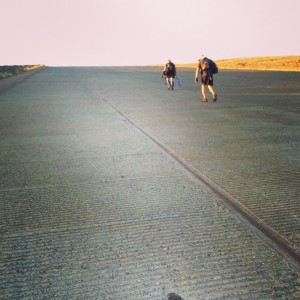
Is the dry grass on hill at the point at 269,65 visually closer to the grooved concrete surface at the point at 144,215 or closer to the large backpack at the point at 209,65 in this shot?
the large backpack at the point at 209,65

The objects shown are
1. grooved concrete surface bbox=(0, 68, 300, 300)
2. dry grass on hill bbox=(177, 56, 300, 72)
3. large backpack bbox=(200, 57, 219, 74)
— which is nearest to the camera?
grooved concrete surface bbox=(0, 68, 300, 300)

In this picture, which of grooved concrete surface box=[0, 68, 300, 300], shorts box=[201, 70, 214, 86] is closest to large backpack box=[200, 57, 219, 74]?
shorts box=[201, 70, 214, 86]

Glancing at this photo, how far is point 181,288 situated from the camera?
7.60ft

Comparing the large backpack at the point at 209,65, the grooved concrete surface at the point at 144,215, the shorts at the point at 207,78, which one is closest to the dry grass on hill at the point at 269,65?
the large backpack at the point at 209,65

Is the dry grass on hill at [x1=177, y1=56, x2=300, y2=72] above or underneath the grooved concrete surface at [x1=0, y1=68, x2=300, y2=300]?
above

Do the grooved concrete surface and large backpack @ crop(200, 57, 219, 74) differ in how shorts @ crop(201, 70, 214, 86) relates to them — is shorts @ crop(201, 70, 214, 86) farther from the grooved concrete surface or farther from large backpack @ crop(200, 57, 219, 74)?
the grooved concrete surface

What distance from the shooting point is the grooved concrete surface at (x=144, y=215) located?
2.38 metres

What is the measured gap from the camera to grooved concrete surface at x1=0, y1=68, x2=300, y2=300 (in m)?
2.38

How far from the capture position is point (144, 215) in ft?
11.3

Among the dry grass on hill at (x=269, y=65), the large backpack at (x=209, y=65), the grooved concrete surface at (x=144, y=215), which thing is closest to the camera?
the grooved concrete surface at (x=144, y=215)

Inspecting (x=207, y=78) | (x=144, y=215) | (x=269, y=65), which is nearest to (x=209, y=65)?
(x=207, y=78)

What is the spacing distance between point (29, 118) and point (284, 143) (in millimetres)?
6768

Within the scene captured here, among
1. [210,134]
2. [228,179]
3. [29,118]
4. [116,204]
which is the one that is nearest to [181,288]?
[116,204]

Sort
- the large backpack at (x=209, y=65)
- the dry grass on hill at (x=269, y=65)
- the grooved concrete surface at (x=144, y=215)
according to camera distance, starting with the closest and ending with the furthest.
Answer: the grooved concrete surface at (x=144, y=215) → the large backpack at (x=209, y=65) → the dry grass on hill at (x=269, y=65)
